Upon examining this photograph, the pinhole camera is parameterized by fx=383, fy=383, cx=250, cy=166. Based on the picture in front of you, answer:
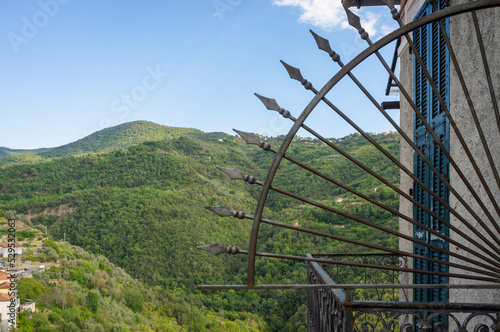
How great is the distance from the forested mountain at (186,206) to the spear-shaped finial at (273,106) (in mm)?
21693

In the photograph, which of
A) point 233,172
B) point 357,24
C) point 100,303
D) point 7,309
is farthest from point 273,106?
point 100,303

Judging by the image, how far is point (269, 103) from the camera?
5.21ft

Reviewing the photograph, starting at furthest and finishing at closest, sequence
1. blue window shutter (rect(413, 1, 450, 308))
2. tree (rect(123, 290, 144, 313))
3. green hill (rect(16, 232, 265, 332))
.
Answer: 1. tree (rect(123, 290, 144, 313))
2. green hill (rect(16, 232, 265, 332))
3. blue window shutter (rect(413, 1, 450, 308))

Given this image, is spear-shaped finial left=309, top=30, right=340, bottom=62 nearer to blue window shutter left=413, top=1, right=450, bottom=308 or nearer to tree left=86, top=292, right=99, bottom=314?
blue window shutter left=413, top=1, right=450, bottom=308

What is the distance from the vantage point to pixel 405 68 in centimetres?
432

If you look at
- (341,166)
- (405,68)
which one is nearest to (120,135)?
(341,166)

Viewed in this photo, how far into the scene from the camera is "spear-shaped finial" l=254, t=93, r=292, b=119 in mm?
1574

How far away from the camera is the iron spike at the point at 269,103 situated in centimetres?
157

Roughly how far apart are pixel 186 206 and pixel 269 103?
175ft

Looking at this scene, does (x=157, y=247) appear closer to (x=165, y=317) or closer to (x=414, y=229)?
(x=165, y=317)

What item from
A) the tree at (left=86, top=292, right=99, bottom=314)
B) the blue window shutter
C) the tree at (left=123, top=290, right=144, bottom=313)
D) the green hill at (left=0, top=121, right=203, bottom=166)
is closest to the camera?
the blue window shutter

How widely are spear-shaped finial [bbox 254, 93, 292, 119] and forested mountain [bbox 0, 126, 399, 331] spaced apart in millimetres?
21693

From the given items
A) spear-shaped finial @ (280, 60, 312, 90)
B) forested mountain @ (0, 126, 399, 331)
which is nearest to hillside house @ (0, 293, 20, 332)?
forested mountain @ (0, 126, 399, 331)

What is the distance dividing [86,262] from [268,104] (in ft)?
131
